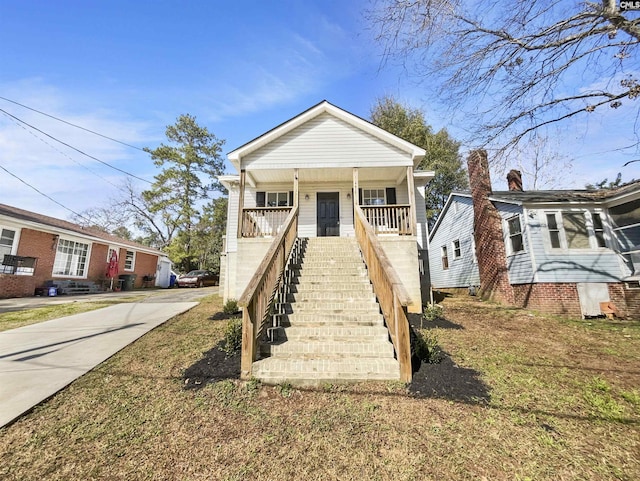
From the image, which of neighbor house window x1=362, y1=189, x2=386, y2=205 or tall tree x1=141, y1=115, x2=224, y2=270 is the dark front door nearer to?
neighbor house window x1=362, y1=189, x2=386, y2=205

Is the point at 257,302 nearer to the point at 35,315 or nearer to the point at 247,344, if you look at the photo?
the point at 247,344

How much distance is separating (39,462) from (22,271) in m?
15.1

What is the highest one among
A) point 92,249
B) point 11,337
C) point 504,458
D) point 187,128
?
point 187,128

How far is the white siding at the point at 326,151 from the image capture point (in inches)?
365

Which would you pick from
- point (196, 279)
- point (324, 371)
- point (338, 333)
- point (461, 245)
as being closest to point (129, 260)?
point (196, 279)

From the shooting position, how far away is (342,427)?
292 centimetres

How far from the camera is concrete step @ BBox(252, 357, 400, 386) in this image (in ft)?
12.4

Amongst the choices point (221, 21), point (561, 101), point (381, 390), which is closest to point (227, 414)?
point (381, 390)

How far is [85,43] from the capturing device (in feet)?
30.2

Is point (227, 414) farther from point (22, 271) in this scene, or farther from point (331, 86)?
point (22, 271)

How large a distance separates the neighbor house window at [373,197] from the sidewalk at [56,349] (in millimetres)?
7771

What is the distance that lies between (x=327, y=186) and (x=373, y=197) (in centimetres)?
192

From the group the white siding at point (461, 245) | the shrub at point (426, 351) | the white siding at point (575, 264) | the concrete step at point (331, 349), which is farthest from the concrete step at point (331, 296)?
the white siding at point (575, 264)

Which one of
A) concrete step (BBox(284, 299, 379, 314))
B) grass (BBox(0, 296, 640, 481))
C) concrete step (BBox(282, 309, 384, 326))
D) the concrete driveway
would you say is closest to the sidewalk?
the concrete driveway
